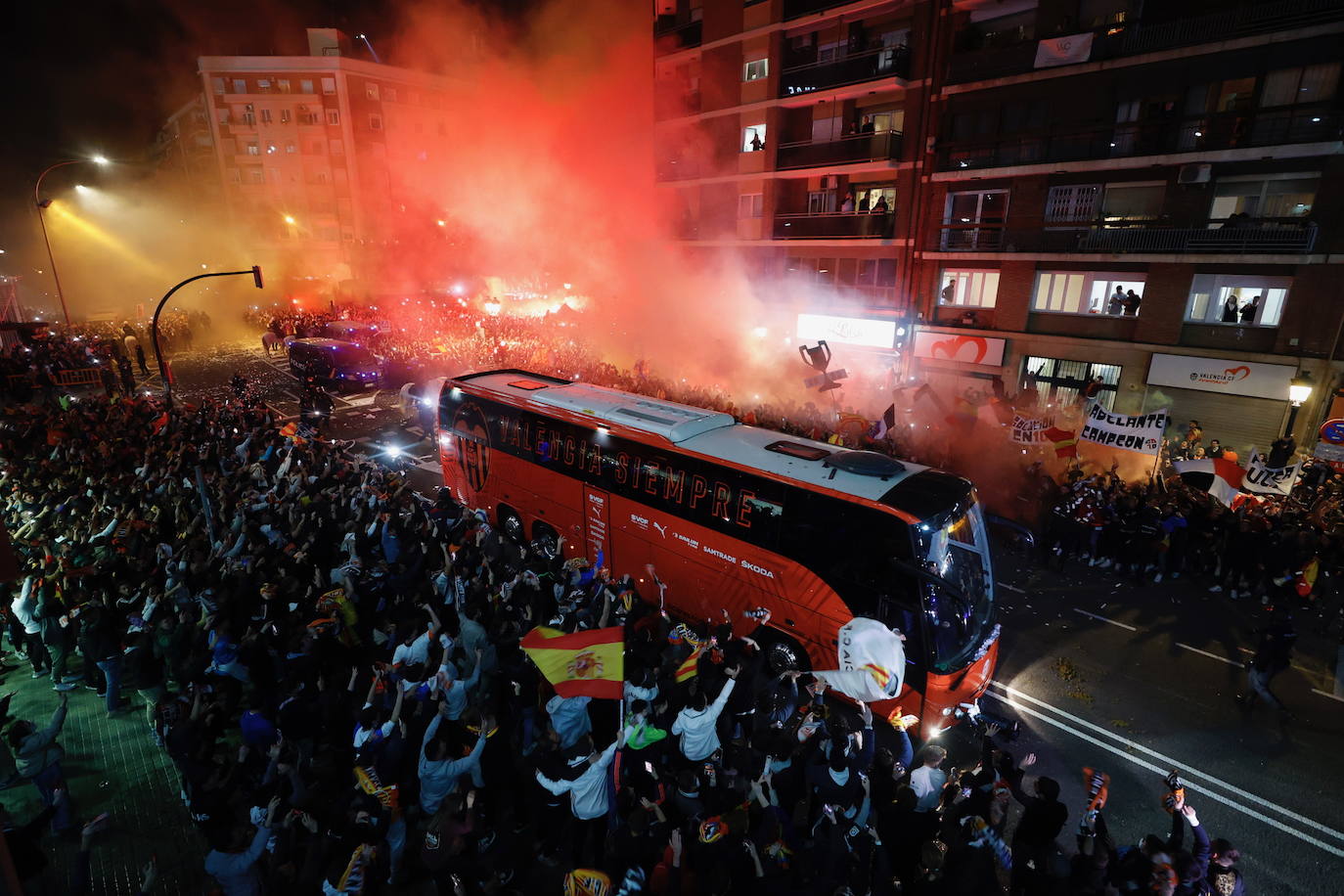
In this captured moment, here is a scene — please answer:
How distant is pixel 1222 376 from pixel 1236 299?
6.70 feet

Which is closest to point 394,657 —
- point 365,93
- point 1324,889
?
point 1324,889

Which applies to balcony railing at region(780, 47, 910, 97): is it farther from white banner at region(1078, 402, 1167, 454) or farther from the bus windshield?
the bus windshield

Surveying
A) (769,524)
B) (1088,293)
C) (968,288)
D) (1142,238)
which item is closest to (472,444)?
(769,524)

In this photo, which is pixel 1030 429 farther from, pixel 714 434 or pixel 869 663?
pixel 869 663

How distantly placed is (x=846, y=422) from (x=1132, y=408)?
927cm

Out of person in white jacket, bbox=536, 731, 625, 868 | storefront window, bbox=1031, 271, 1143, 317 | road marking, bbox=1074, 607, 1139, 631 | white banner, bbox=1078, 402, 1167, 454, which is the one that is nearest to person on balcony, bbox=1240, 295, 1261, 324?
storefront window, bbox=1031, 271, 1143, 317

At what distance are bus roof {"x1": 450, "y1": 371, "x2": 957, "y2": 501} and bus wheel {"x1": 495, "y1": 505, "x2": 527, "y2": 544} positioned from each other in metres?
2.39

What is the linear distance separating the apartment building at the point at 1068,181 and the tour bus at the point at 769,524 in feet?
42.7

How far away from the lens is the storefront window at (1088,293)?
711 inches

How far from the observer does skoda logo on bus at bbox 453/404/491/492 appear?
42.7 ft

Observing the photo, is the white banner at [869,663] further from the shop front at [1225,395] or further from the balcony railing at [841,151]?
the balcony railing at [841,151]

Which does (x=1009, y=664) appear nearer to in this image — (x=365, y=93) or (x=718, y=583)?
(x=718, y=583)

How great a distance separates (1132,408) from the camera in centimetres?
1827

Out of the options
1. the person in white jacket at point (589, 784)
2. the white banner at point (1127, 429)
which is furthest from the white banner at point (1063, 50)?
the person in white jacket at point (589, 784)
